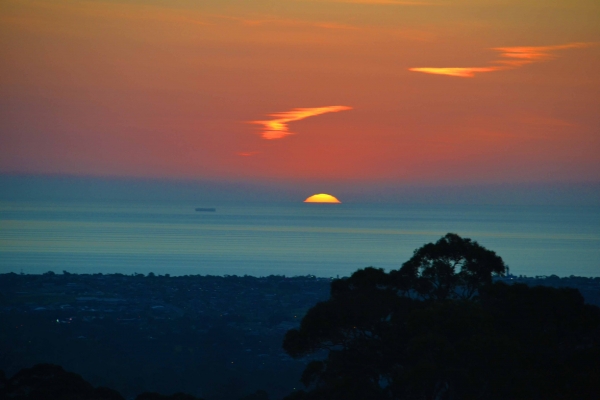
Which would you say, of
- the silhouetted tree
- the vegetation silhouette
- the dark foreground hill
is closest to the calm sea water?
the dark foreground hill

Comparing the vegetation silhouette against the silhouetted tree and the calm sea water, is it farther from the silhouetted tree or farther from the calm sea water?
the calm sea water

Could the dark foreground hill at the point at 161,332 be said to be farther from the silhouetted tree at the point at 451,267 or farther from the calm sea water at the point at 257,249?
the calm sea water at the point at 257,249

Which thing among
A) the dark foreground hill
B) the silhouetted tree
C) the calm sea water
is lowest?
the dark foreground hill

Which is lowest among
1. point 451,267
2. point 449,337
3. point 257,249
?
point 449,337

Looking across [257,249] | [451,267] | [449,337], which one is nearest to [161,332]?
[451,267]

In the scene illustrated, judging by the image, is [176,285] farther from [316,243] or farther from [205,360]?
[316,243]

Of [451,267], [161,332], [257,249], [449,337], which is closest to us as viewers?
[449,337]

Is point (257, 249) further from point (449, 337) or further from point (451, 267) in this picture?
point (449, 337)

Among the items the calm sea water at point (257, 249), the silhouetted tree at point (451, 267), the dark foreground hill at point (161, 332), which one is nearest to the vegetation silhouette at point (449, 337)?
the silhouetted tree at point (451, 267)

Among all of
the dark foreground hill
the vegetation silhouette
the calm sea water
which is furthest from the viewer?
the calm sea water
